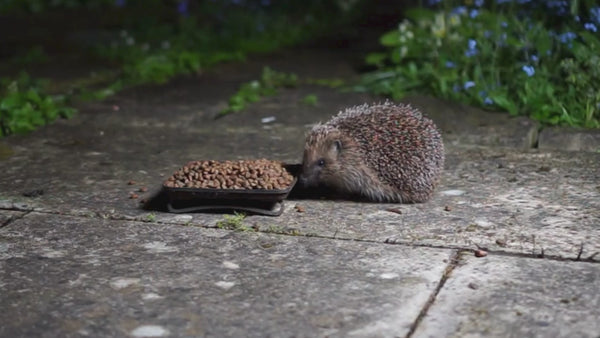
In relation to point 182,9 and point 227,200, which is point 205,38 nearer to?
point 182,9

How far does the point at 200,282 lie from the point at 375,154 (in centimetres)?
135

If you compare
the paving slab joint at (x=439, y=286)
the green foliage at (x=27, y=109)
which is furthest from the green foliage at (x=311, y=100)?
the paving slab joint at (x=439, y=286)

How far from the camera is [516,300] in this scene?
3143mm

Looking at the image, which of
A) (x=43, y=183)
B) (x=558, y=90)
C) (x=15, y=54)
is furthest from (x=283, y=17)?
(x=43, y=183)

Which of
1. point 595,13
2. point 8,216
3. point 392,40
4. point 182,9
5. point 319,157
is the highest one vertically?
point 595,13

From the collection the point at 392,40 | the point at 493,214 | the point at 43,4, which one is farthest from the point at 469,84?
the point at 43,4

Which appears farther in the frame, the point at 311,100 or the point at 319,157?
the point at 311,100

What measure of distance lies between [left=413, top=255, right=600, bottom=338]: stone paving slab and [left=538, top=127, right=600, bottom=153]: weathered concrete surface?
1.98m

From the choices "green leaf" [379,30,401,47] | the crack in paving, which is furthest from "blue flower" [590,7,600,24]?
the crack in paving

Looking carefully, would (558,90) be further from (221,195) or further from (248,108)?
(221,195)

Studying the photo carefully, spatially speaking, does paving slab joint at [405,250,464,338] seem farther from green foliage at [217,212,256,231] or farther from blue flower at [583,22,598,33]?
blue flower at [583,22,598,33]

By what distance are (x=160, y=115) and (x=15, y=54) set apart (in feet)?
9.47

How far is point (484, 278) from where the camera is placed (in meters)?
3.34

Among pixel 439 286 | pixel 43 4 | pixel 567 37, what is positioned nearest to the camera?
pixel 439 286
